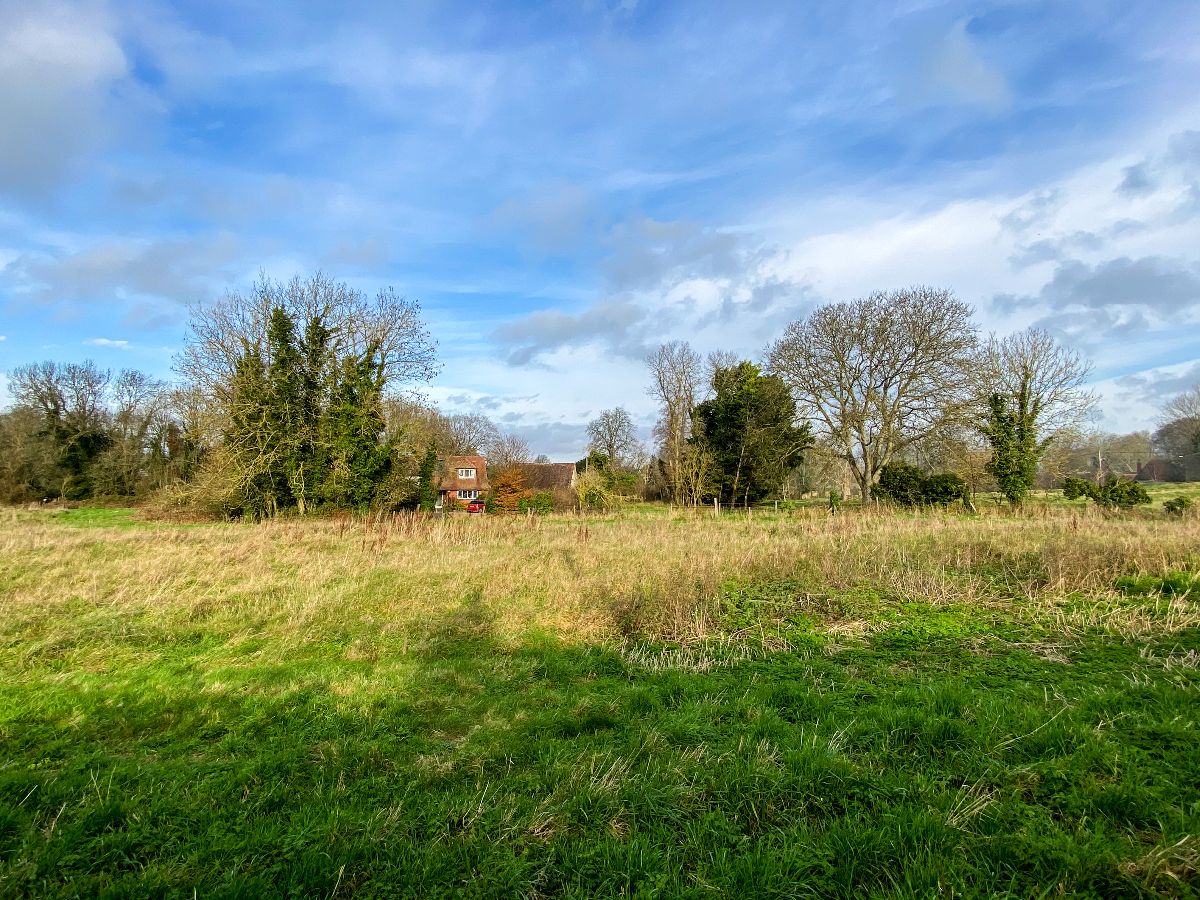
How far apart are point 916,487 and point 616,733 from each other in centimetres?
2791

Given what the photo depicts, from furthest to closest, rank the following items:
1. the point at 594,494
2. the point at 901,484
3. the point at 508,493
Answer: the point at 508,493 → the point at 594,494 → the point at 901,484

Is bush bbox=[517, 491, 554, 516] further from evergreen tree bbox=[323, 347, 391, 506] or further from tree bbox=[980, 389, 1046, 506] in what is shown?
tree bbox=[980, 389, 1046, 506]

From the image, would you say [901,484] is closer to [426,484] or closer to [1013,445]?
[1013,445]

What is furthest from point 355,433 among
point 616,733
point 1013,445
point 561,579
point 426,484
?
point 1013,445

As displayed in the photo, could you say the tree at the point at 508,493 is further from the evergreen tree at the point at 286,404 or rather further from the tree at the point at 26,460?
the tree at the point at 26,460

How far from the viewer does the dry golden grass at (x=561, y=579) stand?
7.07m

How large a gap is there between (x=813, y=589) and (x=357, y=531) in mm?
13246

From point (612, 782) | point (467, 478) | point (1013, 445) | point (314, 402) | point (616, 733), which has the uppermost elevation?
point (314, 402)

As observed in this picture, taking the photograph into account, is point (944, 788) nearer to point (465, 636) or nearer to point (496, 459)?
point (465, 636)

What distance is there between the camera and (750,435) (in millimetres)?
32688

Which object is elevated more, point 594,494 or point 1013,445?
point 1013,445

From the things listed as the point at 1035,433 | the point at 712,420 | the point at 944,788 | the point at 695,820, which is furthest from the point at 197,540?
the point at 1035,433

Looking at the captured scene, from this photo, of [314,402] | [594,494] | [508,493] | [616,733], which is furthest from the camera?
[508,493]

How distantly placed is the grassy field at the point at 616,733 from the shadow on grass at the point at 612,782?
0.02 m
